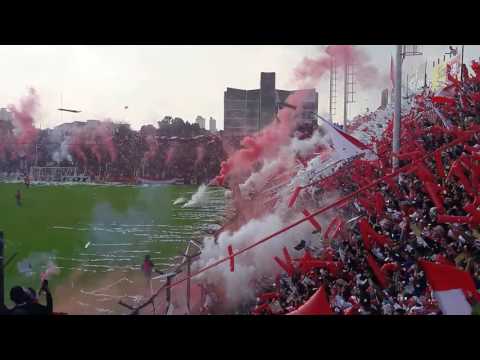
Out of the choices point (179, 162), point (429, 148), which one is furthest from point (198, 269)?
point (429, 148)

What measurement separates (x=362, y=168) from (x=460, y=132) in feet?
2.41

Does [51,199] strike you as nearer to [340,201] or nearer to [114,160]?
[114,160]

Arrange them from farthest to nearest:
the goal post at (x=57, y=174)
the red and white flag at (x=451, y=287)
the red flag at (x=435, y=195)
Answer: the goal post at (x=57, y=174) → the red flag at (x=435, y=195) → the red and white flag at (x=451, y=287)

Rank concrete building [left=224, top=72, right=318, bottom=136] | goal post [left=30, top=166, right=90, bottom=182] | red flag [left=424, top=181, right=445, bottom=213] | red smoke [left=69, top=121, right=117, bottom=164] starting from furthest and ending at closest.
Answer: goal post [left=30, top=166, right=90, bottom=182] → red smoke [left=69, top=121, right=117, bottom=164] → concrete building [left=224, top=72, right=318, bottom=136] → red flag [left=424, top=181, right=445, bottom=213]

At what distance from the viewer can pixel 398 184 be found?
3.67 metres

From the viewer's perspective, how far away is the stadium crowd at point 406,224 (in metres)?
3.49

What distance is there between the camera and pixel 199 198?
3.86 meters

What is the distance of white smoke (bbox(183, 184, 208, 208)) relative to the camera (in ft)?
12.6

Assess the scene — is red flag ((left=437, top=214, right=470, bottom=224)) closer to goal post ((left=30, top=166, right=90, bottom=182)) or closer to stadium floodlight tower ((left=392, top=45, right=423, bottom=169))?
stadium floodlight tower ((left=392, top=45, right=423, bottom=169))

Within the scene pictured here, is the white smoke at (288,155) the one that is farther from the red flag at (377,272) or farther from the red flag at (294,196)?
the red flag at (377,272)

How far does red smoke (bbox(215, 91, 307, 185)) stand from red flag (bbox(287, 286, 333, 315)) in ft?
3.37

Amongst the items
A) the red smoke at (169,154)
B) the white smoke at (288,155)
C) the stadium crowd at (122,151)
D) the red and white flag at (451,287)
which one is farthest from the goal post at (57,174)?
the red and white flag at (451,287)

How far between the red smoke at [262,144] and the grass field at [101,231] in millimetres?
265

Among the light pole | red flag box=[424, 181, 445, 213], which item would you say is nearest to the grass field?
the light pole
